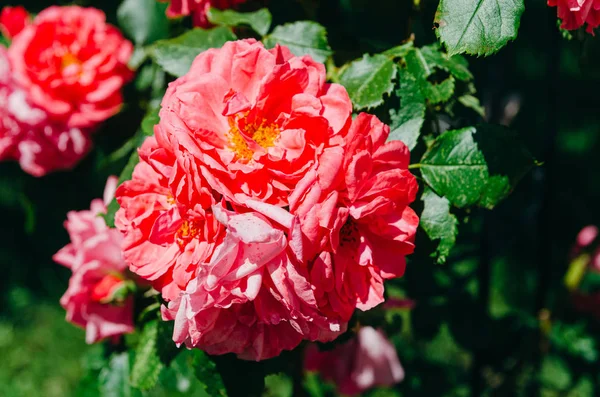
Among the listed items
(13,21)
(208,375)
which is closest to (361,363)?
(208,375)

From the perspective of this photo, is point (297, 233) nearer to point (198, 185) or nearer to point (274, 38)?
point (198, 185)

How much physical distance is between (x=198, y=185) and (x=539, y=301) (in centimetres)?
109

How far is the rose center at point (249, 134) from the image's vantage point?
0.82 m

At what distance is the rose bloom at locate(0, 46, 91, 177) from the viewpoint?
1333 mm

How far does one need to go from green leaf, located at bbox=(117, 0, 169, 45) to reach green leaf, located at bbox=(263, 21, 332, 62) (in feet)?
1.26

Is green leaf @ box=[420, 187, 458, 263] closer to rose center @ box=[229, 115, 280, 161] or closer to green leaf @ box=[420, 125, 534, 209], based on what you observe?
green leaf @ box=[420, 125, 534, 209]

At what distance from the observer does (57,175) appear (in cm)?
151

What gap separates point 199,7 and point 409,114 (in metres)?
0.42

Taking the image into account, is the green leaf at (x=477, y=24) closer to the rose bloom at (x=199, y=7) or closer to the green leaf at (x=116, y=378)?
the rose bloom at (x=199, y=7)

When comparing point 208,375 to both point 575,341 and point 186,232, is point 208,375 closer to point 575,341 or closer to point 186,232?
point 186,232

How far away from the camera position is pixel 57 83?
1.30 m

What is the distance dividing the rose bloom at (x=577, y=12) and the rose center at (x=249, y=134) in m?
0.40

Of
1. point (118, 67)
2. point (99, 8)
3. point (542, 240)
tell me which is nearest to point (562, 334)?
point (542, 240)

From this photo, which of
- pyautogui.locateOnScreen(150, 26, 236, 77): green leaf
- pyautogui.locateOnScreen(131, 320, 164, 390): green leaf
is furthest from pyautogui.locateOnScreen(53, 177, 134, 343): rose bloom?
pyautogui.locateOnScreen(150, 26, 236, 77): green leaf
